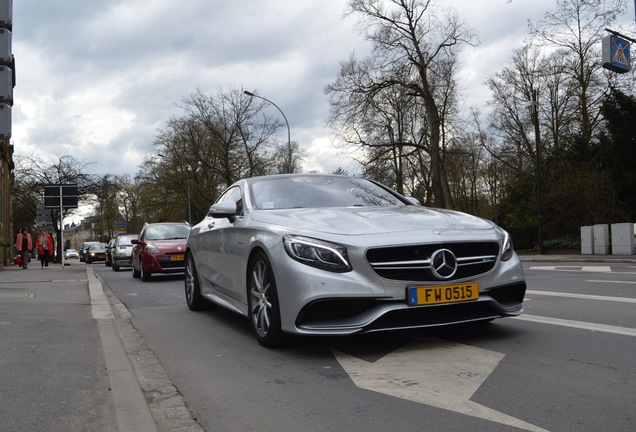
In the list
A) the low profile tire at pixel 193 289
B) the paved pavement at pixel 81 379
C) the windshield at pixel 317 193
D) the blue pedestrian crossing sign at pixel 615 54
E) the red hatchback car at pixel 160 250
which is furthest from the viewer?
the blue pedestrian crossing sign at pixel 615 54

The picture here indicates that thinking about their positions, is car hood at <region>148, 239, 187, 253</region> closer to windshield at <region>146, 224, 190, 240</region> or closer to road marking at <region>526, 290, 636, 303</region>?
windshield at <region>146, 224, 190, 240</region>

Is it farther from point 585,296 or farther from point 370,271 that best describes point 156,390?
point 585,296

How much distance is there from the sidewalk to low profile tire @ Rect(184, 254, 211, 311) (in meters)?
1.06

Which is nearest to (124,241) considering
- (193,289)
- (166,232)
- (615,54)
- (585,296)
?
(166,232)

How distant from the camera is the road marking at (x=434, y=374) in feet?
12.1

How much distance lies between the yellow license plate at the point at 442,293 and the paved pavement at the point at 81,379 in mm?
1827

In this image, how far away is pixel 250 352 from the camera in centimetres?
551

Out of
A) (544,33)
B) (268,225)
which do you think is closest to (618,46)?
(268,225)

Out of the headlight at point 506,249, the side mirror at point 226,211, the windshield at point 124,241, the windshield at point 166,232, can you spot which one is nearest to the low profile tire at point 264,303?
the side mirror at point 226,211

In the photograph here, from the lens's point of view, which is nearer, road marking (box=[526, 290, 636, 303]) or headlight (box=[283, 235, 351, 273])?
headlight (box=[283, 235, 351, 273])

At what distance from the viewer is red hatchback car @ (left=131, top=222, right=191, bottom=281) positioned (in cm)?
1595

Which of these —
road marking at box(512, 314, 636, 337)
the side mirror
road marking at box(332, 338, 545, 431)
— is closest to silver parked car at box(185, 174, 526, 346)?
road marking at box(332, 338, 545, 431)

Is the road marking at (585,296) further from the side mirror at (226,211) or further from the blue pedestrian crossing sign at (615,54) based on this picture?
the blue pedestrian crossing sign at (615,54)

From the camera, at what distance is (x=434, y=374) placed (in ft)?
14.4
